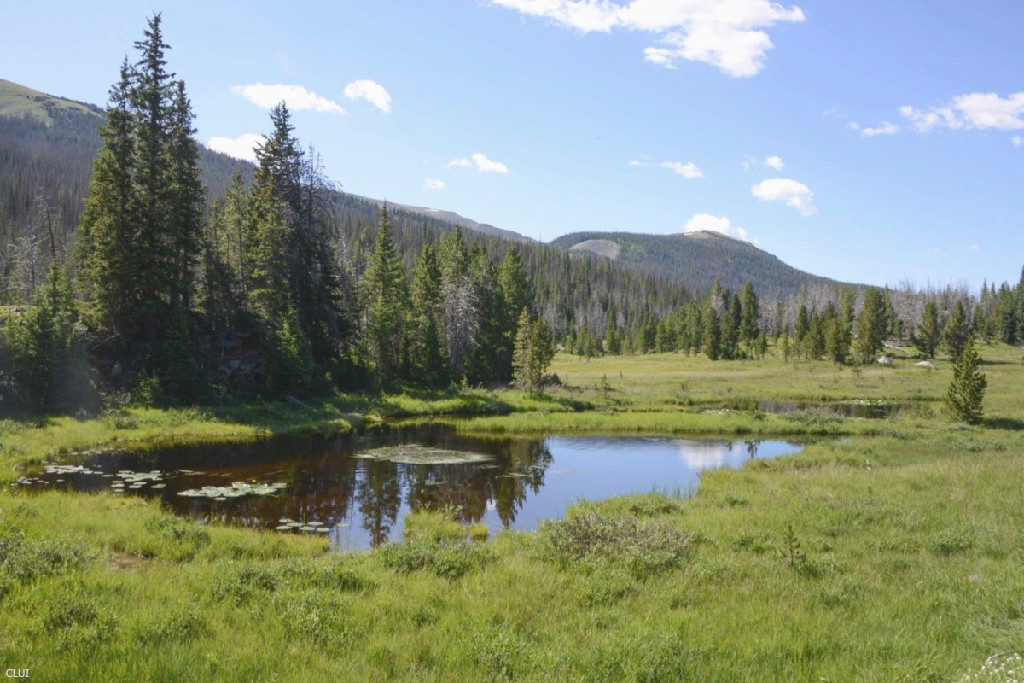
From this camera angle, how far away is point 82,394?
106 feet

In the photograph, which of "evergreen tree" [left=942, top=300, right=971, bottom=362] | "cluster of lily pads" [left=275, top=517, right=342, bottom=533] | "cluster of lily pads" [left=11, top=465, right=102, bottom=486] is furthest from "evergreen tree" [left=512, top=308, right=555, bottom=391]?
"evergreen tree" [left=942, top=300, right=971, bottom=362]

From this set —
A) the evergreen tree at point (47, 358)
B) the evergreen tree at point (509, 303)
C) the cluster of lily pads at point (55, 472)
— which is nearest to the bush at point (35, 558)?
the cluster of lily pads at point (55, 472)

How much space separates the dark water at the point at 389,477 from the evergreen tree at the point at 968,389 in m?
12.9

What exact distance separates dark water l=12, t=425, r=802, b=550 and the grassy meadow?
7.64 ft

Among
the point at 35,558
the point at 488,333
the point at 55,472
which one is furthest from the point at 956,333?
the point at 35,558

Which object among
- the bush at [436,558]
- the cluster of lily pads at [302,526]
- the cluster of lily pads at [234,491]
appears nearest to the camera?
the bush at [436,558]

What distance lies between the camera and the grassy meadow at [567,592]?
668 centimetres

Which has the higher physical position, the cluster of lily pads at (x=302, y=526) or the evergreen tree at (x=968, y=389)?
the evergreen tree at (x=968, y=389)

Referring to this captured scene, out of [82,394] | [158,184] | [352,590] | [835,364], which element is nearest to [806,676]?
[352,590]

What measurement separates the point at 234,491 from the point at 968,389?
4338 cm

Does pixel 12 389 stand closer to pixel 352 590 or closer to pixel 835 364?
pixel 352 590

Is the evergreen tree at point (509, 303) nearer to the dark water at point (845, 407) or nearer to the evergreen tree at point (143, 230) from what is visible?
the dark water at point (845, 407)

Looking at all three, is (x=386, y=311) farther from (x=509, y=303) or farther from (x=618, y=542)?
(x=618, y=542)

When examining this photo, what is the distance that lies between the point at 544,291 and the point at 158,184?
481 feet
